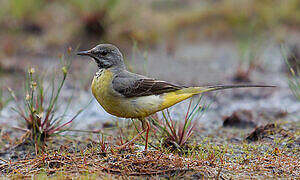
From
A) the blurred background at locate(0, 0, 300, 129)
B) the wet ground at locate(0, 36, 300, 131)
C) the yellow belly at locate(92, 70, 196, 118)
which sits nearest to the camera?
the yellow belly at locate(92, 70, 196, 118)

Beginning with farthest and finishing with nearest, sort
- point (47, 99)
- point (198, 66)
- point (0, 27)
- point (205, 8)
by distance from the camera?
1. point (205, 8)
2. point (0, 27)
3. point (198, 66)
4. point (47, 99)

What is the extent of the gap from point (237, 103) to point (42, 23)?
5800 millimetres

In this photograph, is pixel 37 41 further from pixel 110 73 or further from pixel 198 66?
pixel 110 73

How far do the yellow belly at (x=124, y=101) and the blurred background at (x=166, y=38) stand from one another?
3.39 metres

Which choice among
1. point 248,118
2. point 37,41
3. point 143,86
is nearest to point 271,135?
point 248,118

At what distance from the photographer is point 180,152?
521 cm

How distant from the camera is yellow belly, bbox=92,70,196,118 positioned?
4.84 m

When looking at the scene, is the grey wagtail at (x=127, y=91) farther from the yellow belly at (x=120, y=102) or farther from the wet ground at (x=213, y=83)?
the wet ground at (x=213, y=83)

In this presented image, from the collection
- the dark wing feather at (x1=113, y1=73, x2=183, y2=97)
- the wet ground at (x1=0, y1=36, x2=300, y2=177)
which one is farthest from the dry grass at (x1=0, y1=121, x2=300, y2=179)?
the dark wing feather at (x1=113, y1=73, x2=183, y2=97)

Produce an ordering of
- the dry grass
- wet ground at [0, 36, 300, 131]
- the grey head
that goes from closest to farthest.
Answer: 1. the dry grass
2. the grey head
3. wet ground at [0, 36, 300, 131]

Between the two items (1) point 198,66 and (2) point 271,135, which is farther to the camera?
(1) point 198,66

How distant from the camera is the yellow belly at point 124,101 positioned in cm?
484

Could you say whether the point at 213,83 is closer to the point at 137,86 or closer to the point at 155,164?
the point at 137,86

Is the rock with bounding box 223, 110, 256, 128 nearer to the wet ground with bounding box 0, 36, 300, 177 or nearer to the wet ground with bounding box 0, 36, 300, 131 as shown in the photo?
the wet ground with bounding box 0, 36, 300, 177
